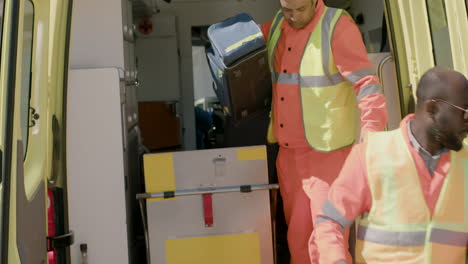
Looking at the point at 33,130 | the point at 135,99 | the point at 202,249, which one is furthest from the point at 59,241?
the point at 135,99

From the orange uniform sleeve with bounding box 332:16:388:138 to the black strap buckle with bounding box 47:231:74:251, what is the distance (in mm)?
1392

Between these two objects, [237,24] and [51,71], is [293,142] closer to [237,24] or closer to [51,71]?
[237,24]

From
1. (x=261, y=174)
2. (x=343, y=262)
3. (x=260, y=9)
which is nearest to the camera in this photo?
(x=343, y=262)

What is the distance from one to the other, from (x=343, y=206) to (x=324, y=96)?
1228 millimetres

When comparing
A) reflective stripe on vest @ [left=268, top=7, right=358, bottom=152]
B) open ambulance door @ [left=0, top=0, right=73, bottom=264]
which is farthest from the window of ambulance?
open ambulance door @ [left=0, top=0, right=73, bottom=264]

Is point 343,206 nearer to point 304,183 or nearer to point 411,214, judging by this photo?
point 411,214

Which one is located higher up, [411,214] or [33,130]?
[33,130]

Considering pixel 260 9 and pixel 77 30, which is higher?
pixel 260 9

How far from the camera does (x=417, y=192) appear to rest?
1.90 meters

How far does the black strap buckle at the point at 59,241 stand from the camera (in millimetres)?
2084

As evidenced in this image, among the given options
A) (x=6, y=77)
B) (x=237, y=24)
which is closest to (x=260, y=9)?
(x=237, y=24)

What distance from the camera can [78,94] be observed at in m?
3.10

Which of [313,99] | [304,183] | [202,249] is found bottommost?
[202,249]

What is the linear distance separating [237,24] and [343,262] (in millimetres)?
1786
